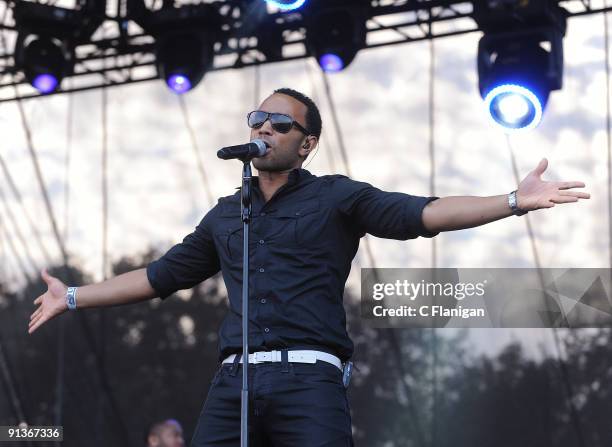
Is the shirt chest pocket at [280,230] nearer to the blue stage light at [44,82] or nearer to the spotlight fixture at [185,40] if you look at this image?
the spotlight fixture at [185,40]

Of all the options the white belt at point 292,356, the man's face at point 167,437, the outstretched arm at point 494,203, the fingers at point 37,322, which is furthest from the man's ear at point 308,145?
the man's face at point 167,437

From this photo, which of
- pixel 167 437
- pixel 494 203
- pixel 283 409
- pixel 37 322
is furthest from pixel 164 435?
pixel 494 203

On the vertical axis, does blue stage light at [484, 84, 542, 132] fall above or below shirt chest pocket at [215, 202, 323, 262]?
above

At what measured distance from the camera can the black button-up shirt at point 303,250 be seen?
2.38 metres

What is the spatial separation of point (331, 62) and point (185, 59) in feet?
3.55

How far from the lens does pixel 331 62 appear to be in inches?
250

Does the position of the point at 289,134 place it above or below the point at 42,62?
below

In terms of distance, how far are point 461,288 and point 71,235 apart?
6936mm

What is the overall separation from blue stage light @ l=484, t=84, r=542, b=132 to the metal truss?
29.3 inches

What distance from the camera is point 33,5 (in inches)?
267

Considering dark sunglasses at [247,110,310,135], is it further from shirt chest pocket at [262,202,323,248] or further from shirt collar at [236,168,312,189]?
shirt chest pocket at [262,202,323,248]

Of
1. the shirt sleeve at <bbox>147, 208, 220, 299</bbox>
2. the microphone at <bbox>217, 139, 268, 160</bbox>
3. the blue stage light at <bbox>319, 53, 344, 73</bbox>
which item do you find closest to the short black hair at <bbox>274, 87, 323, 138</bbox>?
the microphone at <bbox>217, 139, 268, 160</bbox>

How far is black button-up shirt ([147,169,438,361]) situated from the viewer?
238cm

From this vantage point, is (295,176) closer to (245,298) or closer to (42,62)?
(245,298)
